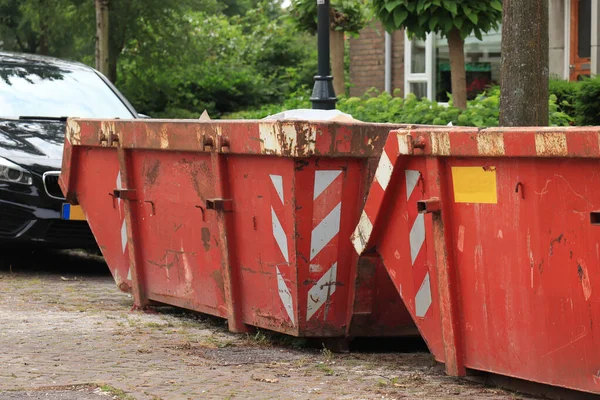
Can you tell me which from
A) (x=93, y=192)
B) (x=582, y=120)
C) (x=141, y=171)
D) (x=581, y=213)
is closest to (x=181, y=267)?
(x=141, y=171)

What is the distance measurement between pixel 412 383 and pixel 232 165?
5.69ft

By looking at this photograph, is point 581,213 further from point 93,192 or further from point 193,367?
point 93,192

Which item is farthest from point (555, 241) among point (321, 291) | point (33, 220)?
point (33, 220)

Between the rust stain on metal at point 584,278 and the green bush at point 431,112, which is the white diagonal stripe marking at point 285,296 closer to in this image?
the rust stain on metal at point 584,278

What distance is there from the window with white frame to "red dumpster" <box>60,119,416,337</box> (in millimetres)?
11774

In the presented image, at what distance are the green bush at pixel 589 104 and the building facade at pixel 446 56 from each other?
212 inches

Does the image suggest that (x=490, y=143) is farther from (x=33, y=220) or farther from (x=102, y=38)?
(x=102, y=38)

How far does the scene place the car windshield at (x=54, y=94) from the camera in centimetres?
1020

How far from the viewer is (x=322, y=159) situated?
5.95 metres

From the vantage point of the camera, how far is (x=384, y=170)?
5.59 metres

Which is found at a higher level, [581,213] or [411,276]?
[581,213]

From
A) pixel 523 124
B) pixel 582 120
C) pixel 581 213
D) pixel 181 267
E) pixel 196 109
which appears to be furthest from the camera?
pixel 196 109

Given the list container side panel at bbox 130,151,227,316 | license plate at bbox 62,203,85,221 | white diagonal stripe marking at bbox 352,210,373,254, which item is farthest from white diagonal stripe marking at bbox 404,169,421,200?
license plate at bbox 62,203,85,221

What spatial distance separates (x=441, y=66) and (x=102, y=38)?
611 cm
